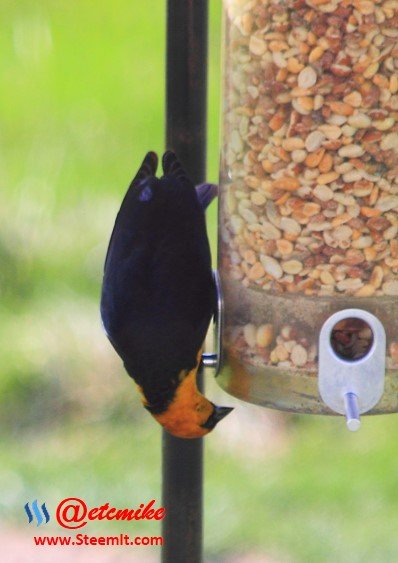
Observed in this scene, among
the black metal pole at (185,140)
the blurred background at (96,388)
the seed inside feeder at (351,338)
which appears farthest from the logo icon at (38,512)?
the seed inside feeder at (351,338)

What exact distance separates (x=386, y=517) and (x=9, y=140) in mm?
2961

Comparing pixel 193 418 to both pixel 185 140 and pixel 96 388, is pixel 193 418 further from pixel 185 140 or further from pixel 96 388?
Answer: pixel 96 388

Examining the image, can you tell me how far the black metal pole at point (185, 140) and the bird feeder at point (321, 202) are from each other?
0.22 metres

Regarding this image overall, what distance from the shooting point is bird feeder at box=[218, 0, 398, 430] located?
2.92 meters

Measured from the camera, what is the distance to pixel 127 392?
5.58 meters

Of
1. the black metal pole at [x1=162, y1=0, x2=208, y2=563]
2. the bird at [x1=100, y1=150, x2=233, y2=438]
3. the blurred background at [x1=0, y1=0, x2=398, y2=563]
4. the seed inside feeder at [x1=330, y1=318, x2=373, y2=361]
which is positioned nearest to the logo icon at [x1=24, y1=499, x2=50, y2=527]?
the blurred background at [x1=0, y1=0, x2=398, y2=563]

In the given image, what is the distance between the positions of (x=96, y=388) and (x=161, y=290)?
7.80 ft

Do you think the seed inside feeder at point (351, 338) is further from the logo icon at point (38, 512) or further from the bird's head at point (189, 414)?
the logo icon at point (38, 512)

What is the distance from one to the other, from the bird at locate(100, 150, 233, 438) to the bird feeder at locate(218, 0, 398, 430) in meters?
0.17

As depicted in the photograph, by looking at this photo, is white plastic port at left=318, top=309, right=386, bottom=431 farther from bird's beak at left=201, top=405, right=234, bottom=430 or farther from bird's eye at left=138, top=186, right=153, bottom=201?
bird's eye at left=138, top=186, right=153, bottom=201

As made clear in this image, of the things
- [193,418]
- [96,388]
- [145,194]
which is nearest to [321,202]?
[145,194]

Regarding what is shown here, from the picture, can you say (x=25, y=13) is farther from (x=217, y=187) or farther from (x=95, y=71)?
(x=217, y=187)

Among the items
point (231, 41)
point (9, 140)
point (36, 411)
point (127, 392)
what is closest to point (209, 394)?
point (127, 392)

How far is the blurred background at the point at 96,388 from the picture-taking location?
4980 mm
